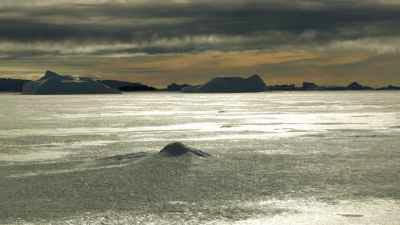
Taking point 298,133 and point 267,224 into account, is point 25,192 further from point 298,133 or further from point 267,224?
point 298,133

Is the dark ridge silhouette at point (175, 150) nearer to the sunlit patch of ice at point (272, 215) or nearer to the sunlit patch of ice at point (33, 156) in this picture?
the sunlit patch of ice at point (33, 156)

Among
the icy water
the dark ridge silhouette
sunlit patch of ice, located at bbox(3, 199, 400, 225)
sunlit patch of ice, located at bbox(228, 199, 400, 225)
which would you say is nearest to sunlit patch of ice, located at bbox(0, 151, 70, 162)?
the icy water

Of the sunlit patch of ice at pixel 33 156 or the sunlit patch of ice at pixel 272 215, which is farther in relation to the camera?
the sunlit patch of ice at pixel 33 156

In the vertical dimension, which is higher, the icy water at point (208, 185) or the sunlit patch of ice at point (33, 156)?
the icy water at point (208, 185)

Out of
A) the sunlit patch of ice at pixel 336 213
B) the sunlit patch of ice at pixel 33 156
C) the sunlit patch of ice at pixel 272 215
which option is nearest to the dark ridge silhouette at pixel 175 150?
the sunlit patch of ice at pixel 33 156

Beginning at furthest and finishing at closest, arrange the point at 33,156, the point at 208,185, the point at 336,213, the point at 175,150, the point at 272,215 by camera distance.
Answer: the point at 33,156
the point at 175,150
the point at 208,185
the point at 336,213
the point at 272,215

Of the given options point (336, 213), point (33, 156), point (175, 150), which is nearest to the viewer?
point (336, 213)

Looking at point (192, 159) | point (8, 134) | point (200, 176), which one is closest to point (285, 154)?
point (192, 159)

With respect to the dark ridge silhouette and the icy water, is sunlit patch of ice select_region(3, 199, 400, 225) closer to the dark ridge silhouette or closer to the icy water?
the icy water

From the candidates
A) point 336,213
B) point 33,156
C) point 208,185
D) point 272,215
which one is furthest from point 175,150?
point 336,213

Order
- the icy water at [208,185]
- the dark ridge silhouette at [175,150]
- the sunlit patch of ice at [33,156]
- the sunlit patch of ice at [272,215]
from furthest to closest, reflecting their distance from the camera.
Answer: the sunlit patch of ice at [33,156] < the dark ridge silhouette at [175,150] < the icy water at [208,185] < the sunlit patch of ice at [272,215]

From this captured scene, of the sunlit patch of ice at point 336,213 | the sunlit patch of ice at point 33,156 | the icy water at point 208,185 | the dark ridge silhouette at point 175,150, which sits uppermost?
the dark ridge silhouette at point 175,150

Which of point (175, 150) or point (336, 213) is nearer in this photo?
point (336, 213)

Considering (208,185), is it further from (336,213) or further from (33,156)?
(33,156)
